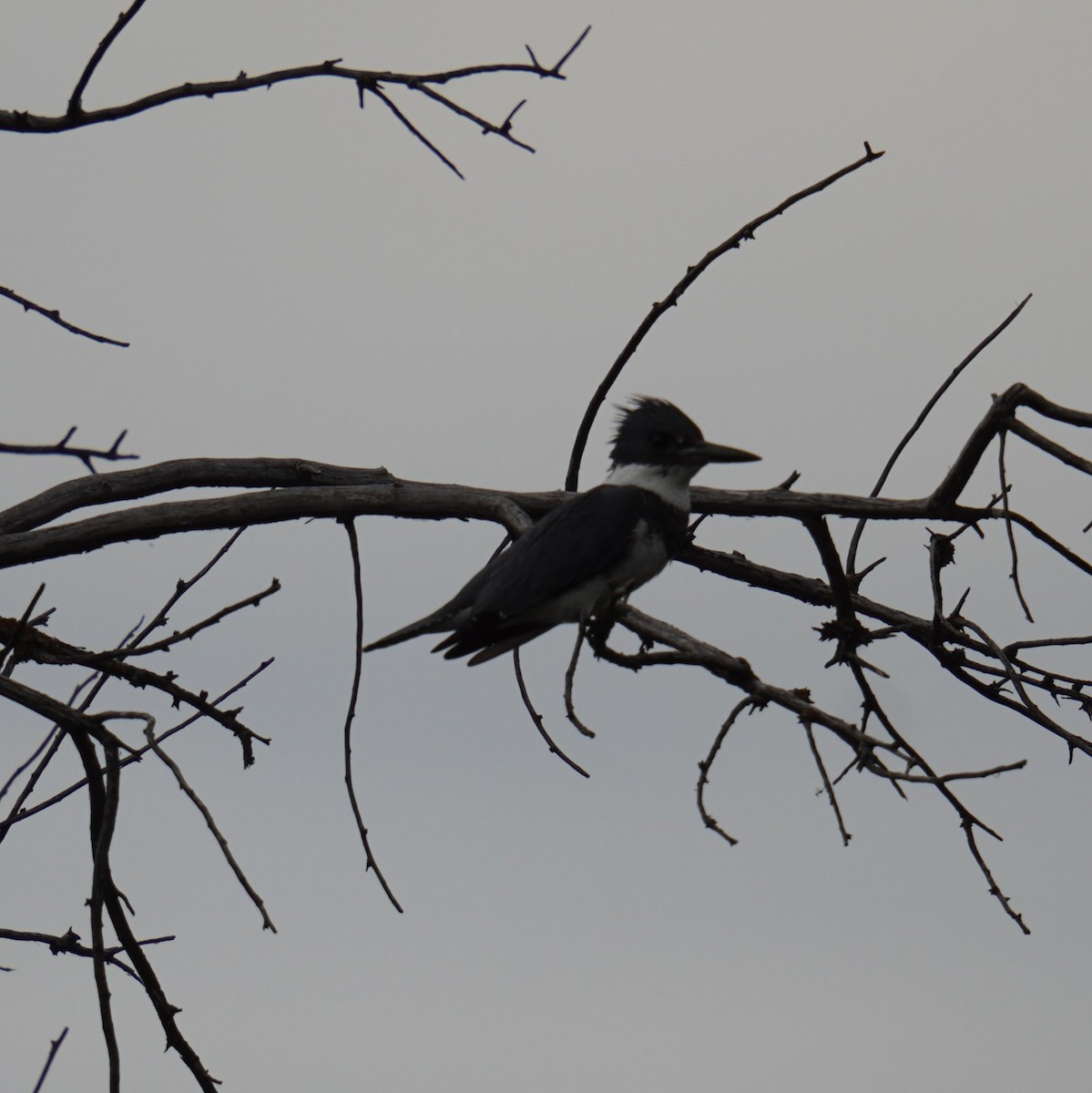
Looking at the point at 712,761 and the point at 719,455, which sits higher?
the point at 719,455

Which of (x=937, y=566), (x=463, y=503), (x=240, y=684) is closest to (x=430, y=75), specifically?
(x=463, y=503)

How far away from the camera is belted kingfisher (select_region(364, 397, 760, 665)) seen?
4.51 metres

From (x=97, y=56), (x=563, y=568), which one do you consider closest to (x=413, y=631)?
(x=563, y=568)

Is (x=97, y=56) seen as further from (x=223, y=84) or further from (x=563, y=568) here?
(x=563, y=568)

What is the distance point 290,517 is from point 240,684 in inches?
20.4

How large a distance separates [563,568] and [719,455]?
3.42 feet

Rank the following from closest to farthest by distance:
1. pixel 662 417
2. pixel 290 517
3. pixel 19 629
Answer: pixel 19 629 < pixel 290 517 < pixel 662 417

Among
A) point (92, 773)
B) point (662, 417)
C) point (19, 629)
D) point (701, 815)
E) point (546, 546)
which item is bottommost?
point (701, 815)

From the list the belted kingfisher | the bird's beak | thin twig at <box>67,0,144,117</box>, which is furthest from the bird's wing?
thin twig at <box>67,0,144,117</box>

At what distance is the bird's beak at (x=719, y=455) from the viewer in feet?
17.7

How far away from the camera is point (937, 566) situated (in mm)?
4465

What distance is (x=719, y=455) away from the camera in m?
5.39

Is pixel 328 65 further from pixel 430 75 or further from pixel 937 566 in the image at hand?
pixel 937 566

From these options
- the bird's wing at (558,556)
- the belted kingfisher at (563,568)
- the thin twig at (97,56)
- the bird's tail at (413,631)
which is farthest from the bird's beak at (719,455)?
the thin twig at (97,56)
